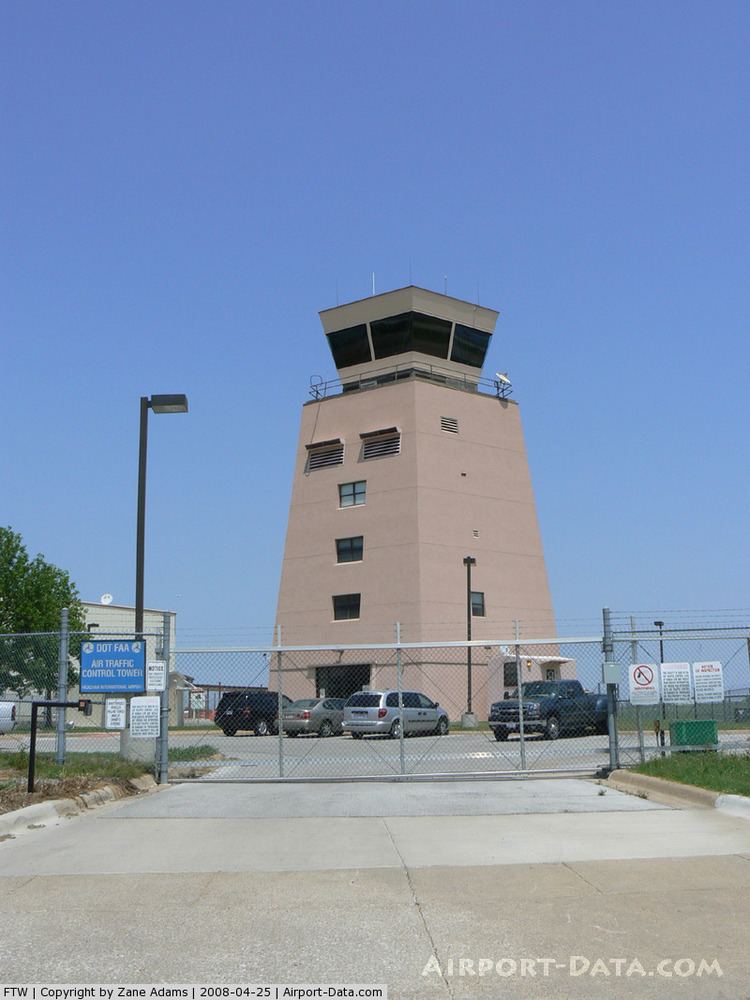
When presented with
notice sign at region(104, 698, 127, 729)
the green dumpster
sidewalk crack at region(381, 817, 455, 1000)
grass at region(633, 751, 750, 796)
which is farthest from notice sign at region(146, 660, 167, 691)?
the green dumpster

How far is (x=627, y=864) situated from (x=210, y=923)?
12.5ft

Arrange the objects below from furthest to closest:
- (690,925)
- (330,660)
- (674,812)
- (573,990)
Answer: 1. (330,660)
2. (674,812)
3. (690,925)
4. (573,990)

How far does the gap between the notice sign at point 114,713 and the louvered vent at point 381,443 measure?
3361cm

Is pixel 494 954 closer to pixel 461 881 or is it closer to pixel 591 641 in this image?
pixel 461 881

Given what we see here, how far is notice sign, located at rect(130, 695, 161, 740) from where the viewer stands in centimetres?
1628

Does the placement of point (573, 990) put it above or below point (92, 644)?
below

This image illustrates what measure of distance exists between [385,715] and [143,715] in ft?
49.2

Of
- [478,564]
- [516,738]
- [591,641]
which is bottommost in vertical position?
[516,738]

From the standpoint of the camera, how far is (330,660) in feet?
157

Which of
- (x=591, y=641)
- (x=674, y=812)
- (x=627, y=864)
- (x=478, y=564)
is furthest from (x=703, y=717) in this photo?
(x=478, y=564)

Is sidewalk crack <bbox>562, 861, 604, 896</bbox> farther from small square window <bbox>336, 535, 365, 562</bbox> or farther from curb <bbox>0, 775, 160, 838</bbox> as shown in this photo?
small square window <bbox>336, 535, 365, 562</bbox>

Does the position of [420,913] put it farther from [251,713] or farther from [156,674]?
[251,713]

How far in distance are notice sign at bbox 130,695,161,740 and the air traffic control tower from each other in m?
30.0

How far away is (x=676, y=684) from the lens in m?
16.2
